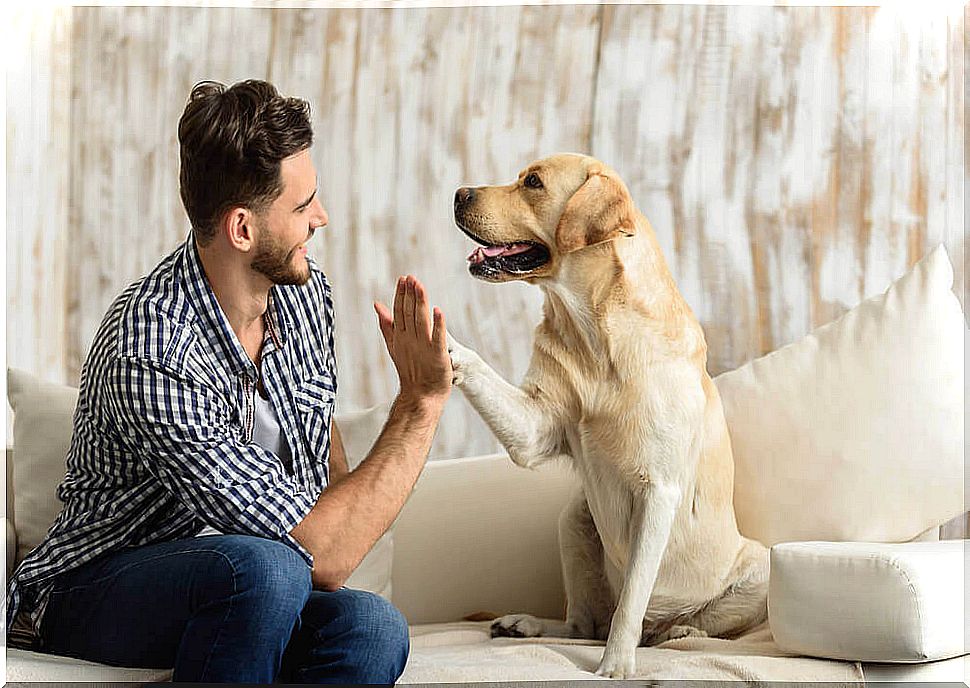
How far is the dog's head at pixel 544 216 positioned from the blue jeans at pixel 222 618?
66 cm

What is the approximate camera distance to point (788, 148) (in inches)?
89.2

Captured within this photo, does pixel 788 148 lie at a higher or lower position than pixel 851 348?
higher

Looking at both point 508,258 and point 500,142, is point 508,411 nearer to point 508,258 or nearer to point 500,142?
point 508,258

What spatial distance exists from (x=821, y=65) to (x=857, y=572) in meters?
1.20

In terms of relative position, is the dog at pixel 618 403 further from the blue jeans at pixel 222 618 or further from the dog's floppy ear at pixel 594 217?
the blue jeans at pixel 222 618

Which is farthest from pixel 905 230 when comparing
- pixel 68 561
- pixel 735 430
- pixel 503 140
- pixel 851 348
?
pixel 68 561

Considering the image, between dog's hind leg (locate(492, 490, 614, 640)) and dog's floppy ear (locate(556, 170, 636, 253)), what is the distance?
45cm

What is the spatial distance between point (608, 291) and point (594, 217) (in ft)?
0.42

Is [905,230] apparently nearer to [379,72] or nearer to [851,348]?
[851,348]

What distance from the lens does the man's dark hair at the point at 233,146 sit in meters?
1.60

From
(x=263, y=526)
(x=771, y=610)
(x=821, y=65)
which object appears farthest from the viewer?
(x=821, y=65)

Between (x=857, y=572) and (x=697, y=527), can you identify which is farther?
(x=697, y=527)

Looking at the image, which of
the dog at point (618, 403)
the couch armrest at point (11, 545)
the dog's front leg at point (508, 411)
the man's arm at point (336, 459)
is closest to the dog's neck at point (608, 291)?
the dog at point (618, 403)

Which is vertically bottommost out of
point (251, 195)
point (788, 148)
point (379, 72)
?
point (251, 195)
